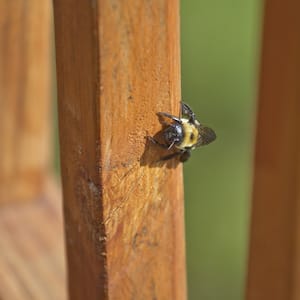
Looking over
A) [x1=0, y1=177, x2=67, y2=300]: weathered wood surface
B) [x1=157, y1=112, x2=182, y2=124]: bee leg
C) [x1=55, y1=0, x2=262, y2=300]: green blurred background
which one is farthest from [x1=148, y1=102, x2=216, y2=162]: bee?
[x1=55, y1=0, x2=262, y2=300]: green blurred background

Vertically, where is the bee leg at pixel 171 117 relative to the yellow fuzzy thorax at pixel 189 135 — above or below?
above

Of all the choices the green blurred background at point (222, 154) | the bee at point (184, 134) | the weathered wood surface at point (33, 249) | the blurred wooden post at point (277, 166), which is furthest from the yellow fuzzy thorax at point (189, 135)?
the green blurred background at point (222, 154)

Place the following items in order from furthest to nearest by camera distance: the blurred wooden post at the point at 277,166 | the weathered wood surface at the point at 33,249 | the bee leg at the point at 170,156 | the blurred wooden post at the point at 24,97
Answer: the blurred wooden post at the point at 24,97
the weathered wood surface at the point at 33,249
the blurred wooden post at the point at 277,166
the bee leg at the point at 170,156

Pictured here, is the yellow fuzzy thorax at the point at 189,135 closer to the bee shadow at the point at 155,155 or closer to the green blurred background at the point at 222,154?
the bee shadow at the point at 155,155

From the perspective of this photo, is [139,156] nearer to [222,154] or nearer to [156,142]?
[156,142]

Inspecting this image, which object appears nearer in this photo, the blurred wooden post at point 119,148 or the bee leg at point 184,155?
the blurred wooden post at point 119,148

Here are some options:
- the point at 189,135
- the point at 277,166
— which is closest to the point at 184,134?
the point at 189,135

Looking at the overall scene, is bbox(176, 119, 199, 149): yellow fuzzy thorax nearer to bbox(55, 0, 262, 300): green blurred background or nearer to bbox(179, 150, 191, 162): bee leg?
bbox(179, 150, 191, 162): bee leg

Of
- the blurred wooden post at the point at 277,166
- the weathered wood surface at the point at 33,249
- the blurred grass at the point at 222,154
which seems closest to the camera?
the blurred wooden post at the point at 277,166
